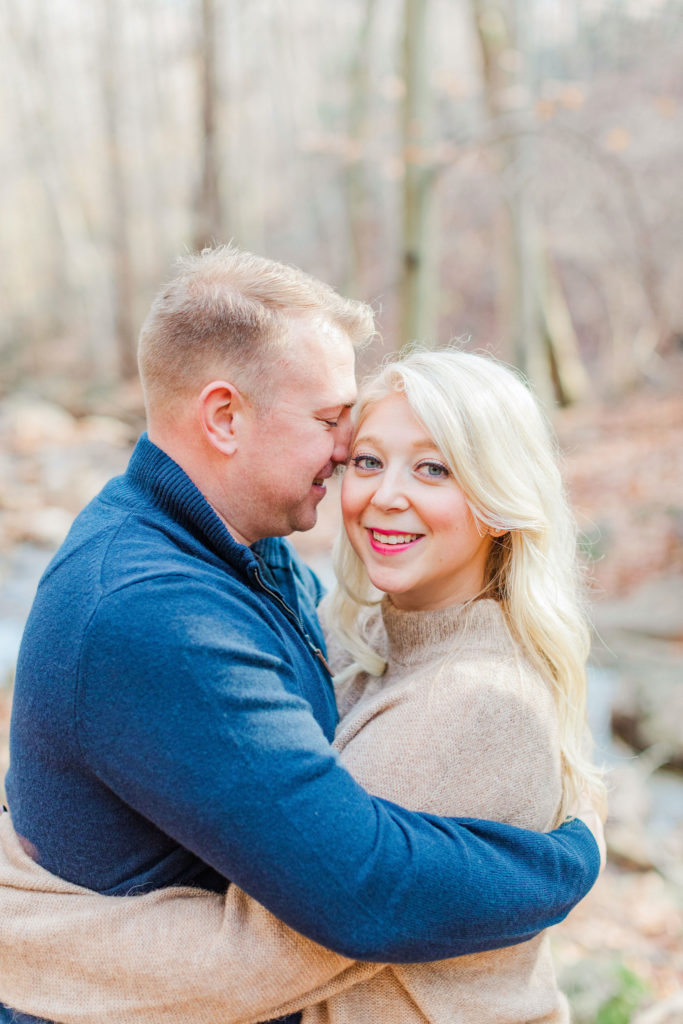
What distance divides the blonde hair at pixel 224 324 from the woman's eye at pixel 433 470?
41 centimetres

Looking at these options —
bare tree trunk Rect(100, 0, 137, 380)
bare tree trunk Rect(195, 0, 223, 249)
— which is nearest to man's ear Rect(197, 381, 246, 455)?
bare tree trunk Rect(195, 0, 223, 249)

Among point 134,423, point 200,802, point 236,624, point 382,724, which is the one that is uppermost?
point 236,624

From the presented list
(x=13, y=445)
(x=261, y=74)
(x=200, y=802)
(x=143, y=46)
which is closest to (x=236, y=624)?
(x=200, y=802)

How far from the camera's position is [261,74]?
1827 centimetres

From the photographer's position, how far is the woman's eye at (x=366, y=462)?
85.7 inches

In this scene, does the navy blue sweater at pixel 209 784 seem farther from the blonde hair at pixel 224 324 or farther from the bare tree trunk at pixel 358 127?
the bare tree trunk at pixel 358 127

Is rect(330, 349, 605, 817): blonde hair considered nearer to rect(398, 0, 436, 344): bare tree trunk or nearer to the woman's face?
the woman's face

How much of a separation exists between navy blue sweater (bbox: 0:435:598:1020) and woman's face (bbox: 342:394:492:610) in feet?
1.46

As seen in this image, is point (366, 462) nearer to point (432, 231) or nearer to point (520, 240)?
point (432, 231)

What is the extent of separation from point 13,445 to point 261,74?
10.8 m

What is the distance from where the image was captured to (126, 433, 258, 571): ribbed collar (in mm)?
1867

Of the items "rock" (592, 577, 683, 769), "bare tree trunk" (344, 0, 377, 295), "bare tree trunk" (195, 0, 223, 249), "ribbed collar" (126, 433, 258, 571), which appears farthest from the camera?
"bare tree trunk" (344, 0, 377, 295)

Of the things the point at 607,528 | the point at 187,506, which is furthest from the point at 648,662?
the point at 187,506

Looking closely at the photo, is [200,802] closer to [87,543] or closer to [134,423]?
[87,543]
